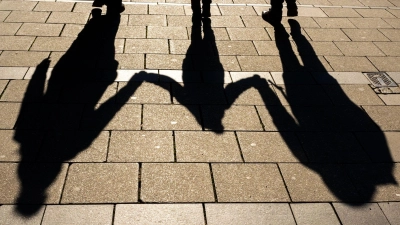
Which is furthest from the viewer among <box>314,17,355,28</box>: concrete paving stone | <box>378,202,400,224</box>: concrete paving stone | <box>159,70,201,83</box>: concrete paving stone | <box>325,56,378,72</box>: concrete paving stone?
<box>314,17,355,28</box>: concrete paving stone

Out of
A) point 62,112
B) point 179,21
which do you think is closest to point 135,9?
point 179,21

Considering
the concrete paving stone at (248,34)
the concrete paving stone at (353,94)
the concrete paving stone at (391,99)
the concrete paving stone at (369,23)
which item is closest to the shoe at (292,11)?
the concrete paving stone at (248,34)

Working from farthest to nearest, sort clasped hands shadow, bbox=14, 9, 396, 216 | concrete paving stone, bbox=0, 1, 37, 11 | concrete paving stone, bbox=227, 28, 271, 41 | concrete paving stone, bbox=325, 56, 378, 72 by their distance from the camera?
concrete paving stone, bbox=0, 1, 37, 11 < concrete paving stone, bbox=227, 28, 271, 41 < concrete paving stone, bbox=325, 56, 378, 72 < clasped hands shadow, bbox=14, 9, 396, 216

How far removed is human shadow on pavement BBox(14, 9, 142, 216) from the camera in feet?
12.1

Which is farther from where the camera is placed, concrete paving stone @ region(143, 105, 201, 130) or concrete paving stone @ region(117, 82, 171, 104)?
concrete paving stone @ region(117, 82, 171, 104)

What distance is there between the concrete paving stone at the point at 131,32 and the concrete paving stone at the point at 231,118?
6.93 feet

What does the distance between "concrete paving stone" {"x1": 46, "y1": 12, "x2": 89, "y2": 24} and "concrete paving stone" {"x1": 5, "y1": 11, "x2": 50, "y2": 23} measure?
0.11 metres

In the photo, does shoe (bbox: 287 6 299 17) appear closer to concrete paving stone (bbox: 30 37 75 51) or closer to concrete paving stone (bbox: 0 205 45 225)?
concrete paving stone (bbox: 30 37 75 51)

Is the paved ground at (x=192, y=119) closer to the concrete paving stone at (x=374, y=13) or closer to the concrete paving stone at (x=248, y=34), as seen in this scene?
the concrete paving stone at (x=248, y=34)

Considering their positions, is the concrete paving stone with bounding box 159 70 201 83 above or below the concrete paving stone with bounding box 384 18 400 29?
above

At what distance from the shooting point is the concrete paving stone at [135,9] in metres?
7.19

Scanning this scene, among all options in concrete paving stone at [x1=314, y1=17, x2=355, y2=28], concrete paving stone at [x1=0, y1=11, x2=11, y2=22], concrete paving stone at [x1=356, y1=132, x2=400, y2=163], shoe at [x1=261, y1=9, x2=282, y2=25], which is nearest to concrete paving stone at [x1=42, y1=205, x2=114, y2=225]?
concrete paving stone at [x1=356, y1=132, x2=400, y2=163]

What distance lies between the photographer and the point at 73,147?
13.4 feet

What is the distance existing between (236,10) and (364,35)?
211 centimetres
